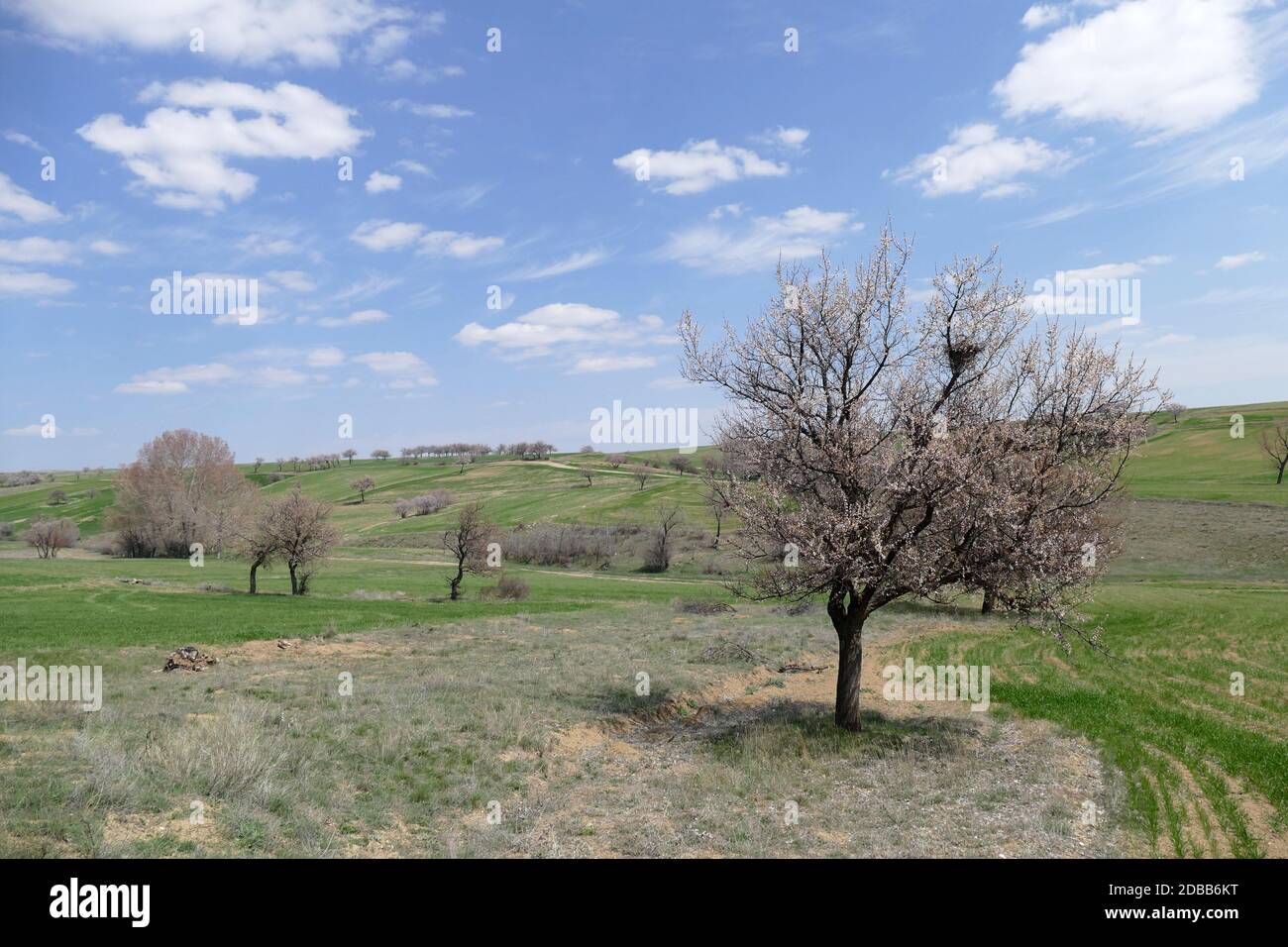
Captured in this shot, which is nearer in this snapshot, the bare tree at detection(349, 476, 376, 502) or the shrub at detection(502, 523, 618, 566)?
the shrub at detection(502, 523, 618, 566)

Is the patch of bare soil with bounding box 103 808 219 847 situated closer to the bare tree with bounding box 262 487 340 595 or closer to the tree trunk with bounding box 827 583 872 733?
the tree trunk with bounding box 827 583 872 733

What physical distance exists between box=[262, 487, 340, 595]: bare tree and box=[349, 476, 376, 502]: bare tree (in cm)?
11648

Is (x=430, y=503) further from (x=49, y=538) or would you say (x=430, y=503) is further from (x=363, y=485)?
(x=49, y=538)

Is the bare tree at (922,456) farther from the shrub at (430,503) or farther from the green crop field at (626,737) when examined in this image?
the shrub at (430,503)

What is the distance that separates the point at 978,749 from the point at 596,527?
303ft

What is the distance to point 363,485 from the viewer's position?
178m

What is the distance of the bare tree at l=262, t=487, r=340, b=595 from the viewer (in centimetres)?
5662

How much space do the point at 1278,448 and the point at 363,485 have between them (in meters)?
181

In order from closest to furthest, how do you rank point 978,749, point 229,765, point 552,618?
point 229,765, point 978,749, point 552,618

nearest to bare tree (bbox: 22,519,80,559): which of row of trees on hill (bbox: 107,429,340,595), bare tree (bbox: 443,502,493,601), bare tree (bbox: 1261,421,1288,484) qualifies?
row of trees on hill (bbox: 107,429,340,595)
